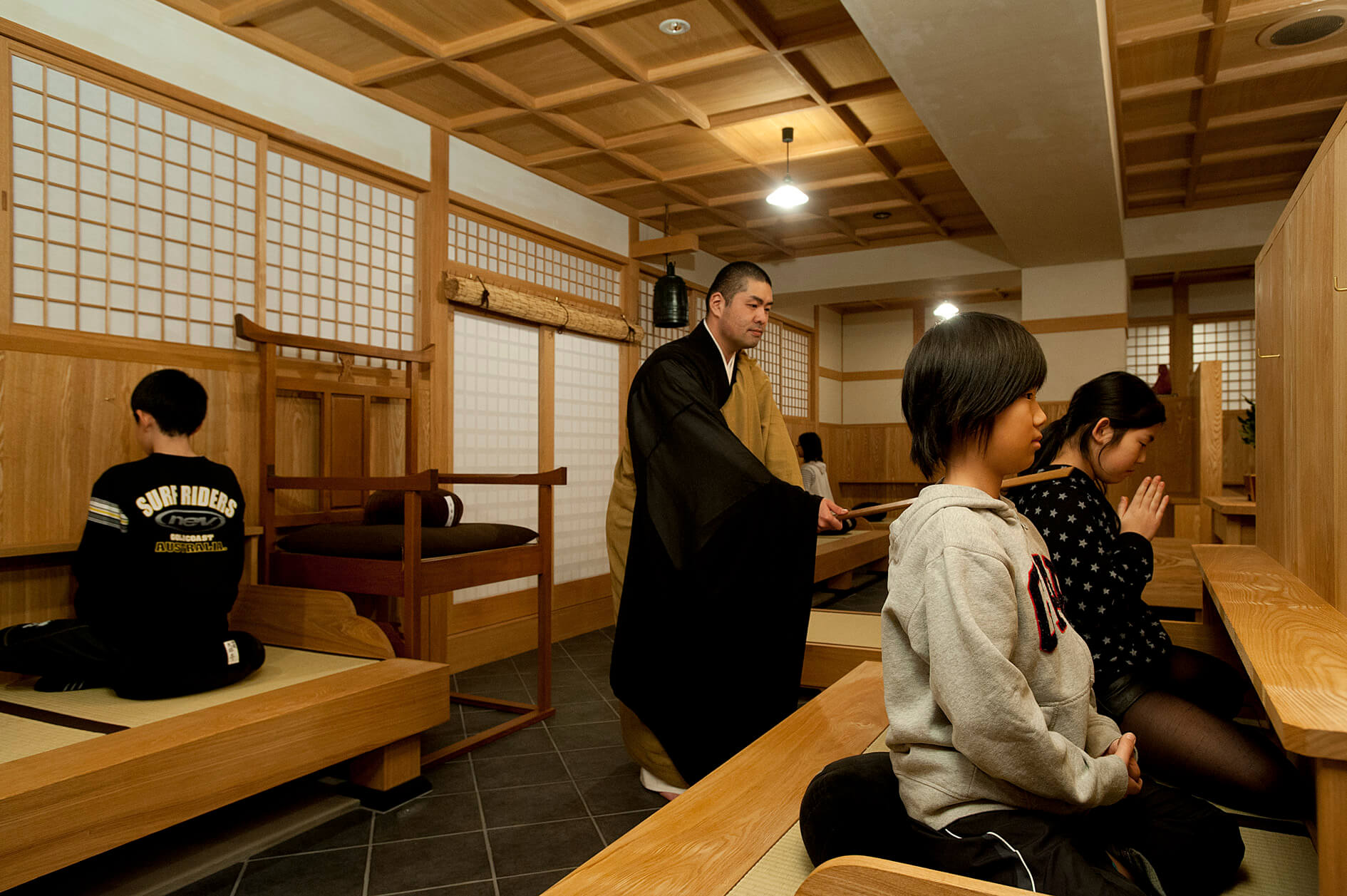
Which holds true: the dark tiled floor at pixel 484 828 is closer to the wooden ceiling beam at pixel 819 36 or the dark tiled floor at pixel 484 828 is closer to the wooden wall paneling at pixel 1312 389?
the wooden wall paneling at pixel 1312 389

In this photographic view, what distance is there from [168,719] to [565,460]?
3.27 meters

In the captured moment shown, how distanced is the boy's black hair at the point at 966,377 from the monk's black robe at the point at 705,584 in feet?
3.17

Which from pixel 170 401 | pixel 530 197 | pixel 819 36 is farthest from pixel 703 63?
pixel 170 401

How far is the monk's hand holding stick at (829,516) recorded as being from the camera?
2049mm

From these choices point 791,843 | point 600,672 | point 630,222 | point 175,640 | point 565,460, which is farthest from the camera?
point 630,222

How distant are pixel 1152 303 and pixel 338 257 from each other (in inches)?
313

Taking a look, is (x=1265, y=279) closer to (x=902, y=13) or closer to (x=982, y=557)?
(x=902, y=13)

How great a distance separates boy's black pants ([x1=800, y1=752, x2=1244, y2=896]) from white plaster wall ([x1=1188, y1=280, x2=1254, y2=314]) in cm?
839

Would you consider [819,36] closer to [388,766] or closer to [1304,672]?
[1304,672]

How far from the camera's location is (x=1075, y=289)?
20.1ft

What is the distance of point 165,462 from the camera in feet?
7.78

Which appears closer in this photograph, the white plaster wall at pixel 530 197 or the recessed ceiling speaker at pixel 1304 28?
the recessed ceiling speaker at pixel 1304 28

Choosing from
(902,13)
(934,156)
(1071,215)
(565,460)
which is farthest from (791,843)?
(1071,215)

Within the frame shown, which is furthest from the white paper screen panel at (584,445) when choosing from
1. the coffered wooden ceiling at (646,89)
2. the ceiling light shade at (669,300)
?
the coffered wooden ceiling at (646,89)
